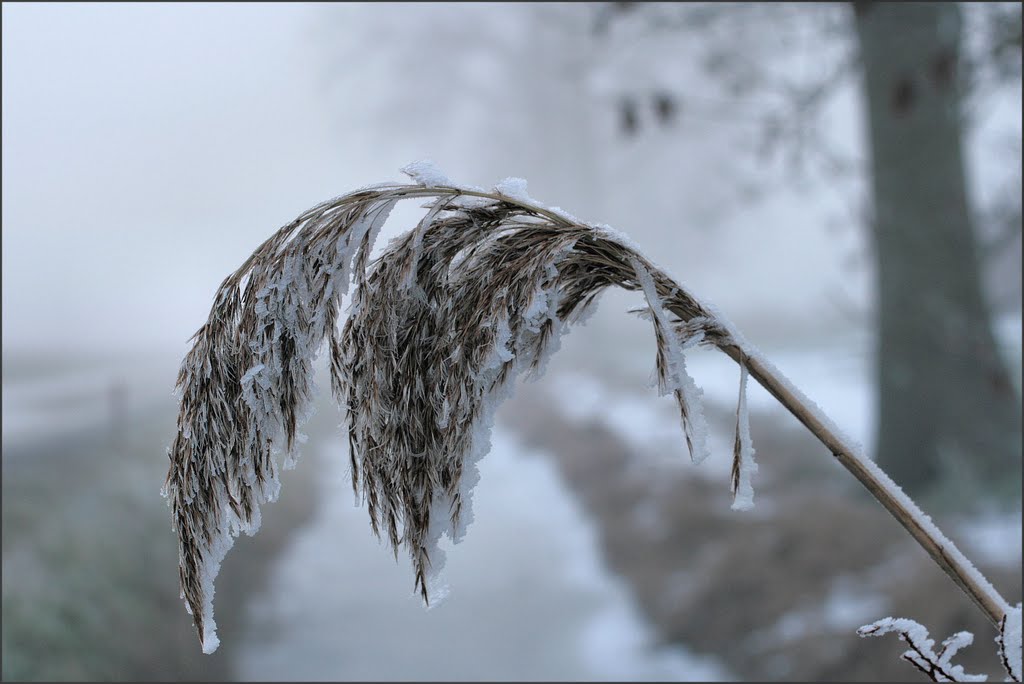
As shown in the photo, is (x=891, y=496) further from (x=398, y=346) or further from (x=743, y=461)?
(x=398, y=346)

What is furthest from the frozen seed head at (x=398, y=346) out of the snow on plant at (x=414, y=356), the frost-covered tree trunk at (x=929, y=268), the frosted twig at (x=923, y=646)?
the frost-covered tree trunk at (x=929, y=268)

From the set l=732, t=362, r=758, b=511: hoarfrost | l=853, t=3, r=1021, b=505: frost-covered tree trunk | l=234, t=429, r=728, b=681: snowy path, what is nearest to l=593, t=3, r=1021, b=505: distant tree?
l=853, t=3, r=1021, b=505: frost-covered tree trunk

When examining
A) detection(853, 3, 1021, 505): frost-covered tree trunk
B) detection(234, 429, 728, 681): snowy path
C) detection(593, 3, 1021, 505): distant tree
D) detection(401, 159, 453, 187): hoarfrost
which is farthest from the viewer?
detection(853, 3, 1021, 505): frost-covered tree trunk

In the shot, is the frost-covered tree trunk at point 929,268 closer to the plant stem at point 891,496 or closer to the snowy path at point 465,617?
the snowy path at point 465,617

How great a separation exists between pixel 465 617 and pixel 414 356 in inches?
177

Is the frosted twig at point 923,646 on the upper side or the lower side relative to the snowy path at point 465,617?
upper

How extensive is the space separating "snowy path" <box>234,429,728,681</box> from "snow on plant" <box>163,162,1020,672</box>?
361cm

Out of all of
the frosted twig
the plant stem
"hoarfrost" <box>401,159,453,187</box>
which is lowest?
the frosted twig

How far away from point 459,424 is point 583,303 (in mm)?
211

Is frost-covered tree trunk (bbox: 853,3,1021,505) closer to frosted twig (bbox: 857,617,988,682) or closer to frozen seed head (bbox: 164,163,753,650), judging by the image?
frosted twig (bbox: 857,617,988,682)

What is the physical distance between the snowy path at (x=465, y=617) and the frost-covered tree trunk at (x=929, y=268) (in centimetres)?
206

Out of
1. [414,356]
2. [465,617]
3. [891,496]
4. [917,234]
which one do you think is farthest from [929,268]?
[414,356]

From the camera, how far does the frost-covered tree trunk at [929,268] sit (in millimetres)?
4852

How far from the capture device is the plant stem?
35.4 inches
